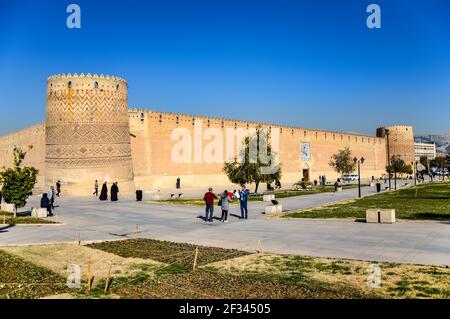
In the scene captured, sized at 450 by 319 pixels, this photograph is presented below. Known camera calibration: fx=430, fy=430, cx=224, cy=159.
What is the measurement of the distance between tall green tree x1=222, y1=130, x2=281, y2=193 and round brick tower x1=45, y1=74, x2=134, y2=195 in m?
8.32

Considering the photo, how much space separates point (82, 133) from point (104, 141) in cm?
153

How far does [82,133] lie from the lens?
2869 cm

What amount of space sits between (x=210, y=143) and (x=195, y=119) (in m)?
2.91

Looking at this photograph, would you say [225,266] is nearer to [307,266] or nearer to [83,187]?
[307,266]

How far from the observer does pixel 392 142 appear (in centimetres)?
7581

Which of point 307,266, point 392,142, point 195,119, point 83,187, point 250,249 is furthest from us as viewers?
point 392,142

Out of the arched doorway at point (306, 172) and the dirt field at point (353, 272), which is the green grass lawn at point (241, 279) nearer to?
the dirt field at point (353, 272)

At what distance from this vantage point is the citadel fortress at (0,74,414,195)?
28.7m

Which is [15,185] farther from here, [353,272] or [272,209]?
[353,272]

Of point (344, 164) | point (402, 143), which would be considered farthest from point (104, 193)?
point (402, 143)

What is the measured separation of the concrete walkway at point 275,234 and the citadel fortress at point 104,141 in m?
12.1

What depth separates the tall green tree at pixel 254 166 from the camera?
27.5 m

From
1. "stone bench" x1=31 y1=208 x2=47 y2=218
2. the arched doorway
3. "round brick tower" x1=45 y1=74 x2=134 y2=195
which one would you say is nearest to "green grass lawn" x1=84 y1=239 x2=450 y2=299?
"stone bench" x1=31 y1=208 x2=47 y2=218
